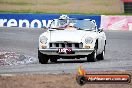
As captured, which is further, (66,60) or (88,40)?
(66,60)

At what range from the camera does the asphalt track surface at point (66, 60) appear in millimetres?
15992

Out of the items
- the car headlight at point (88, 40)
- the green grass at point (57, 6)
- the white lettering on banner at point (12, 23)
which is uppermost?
the green grass at point (57, 6)

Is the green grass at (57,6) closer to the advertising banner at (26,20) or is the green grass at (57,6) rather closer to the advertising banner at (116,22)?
the advertising banner at (26,20)

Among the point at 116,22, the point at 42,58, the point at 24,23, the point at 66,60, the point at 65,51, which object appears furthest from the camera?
the point at 24,23

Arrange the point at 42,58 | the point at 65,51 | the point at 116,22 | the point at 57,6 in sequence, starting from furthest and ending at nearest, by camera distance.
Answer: the point at 57,6 < the point at 116,22 < the point at 42,58 < the point at 65,51

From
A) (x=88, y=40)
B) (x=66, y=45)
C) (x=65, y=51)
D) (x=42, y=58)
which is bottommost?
(x=42, y=58)

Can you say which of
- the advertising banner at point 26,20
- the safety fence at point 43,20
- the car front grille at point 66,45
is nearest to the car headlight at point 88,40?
the car front grille at point 66,45

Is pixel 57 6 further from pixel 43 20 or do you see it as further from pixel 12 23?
pixel 12 23

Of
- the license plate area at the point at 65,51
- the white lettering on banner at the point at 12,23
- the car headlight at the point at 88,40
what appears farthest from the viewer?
the white lettering on banner at the point at 12,23

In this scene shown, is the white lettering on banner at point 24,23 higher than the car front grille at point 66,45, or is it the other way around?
the white lettering on banner at point 24,23

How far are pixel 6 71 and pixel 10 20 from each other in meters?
25.1

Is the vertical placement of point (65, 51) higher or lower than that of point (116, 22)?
lower

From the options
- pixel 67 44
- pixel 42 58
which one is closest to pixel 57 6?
pixel 42 58

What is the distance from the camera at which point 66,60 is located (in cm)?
1989
